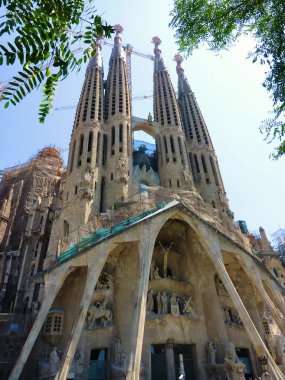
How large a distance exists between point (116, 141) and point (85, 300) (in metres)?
15.5

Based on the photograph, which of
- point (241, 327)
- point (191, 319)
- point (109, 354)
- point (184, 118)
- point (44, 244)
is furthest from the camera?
point (184, 118)

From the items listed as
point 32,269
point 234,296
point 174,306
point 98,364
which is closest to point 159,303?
point 174,306

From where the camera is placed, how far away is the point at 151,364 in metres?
14.9

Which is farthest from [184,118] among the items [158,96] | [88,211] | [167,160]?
[88,211]

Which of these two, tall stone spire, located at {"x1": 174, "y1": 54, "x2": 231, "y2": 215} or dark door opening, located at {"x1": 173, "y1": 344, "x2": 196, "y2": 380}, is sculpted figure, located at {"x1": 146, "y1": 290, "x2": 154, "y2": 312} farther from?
tall stone spire, located at {"x1": 174, "y1": 54, "x2": 231, "y2": 215}

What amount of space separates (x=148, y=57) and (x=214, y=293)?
47.5m

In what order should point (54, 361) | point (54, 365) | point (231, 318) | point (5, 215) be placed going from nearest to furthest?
point (54, 365) < point (54, 361) < point (231, 318) < point (5, 215)

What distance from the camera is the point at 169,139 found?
29375mm

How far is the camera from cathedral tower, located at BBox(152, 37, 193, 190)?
85.8ft

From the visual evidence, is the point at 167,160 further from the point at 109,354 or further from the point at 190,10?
the point at 190,10

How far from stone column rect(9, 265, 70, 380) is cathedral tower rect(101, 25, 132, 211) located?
290 inches

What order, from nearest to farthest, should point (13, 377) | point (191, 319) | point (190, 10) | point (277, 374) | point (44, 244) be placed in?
point (190, 10) < point (13, 377) < point (277, 374) < point (191, 319) < point (44, 244)

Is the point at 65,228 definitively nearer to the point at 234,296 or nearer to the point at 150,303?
the point at 150,303

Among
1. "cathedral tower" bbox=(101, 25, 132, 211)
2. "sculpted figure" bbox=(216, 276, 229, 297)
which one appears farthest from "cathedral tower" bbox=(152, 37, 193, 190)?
"sculpted figure" bbox=(216, 276, 229, 297)
